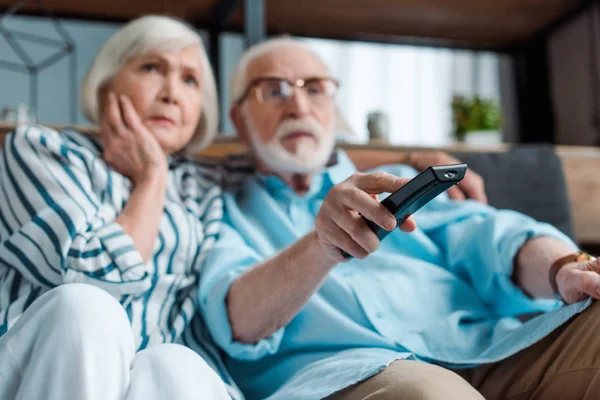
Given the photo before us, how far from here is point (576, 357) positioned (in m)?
0.82

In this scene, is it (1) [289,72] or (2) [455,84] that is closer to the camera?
(1) [289,72]

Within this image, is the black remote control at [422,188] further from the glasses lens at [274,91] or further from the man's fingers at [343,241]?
the glasses lens at [274,91]

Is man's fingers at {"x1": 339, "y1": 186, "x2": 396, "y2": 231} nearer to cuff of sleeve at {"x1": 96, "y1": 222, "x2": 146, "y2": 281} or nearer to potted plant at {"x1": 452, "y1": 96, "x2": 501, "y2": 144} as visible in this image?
cuff of sleeve at {"x1": 96, "y1": 222, "x2": 146, "y2": 281}

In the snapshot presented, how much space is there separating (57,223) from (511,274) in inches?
30.0

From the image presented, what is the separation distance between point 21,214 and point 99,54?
0.42 metres

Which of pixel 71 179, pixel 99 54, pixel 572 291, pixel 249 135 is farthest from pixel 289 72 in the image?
pixel 572 291

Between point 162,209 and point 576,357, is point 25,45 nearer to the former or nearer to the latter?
point 162,209

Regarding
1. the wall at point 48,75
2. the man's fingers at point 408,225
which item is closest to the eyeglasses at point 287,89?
the man's fingers at point 408,225

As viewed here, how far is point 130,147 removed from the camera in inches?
42.9

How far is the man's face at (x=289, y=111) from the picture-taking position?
48.1 inches

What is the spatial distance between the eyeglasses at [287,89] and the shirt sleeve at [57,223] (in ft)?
1.37

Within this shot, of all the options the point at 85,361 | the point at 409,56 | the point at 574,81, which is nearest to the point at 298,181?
the point at 85,361

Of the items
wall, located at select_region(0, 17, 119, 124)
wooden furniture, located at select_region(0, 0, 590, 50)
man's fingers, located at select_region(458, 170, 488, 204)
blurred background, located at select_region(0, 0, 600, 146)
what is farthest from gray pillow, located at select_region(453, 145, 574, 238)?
wall, located at select_region(0, 17, 119, 124)

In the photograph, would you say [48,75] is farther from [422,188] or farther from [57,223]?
[422,188]
